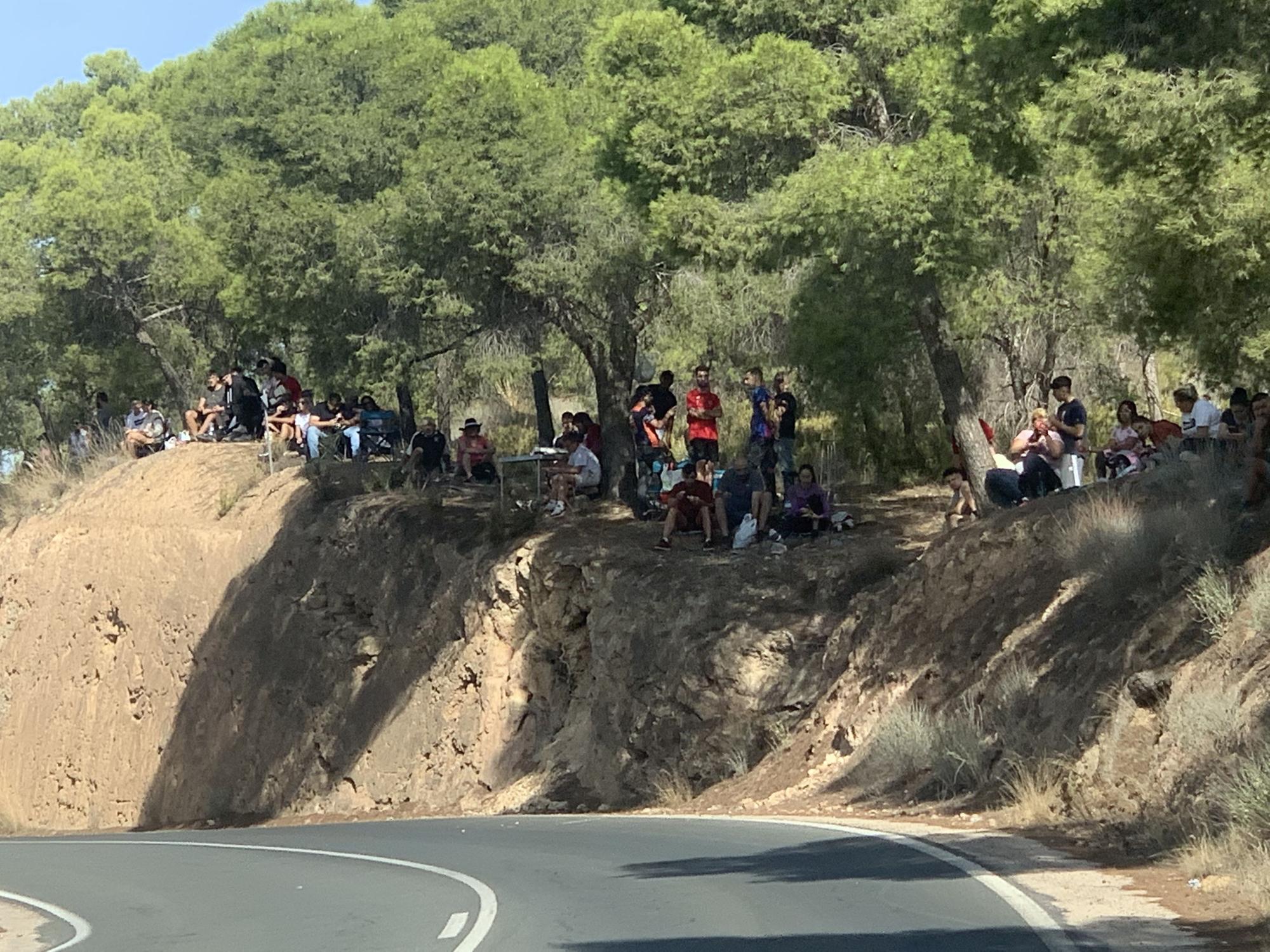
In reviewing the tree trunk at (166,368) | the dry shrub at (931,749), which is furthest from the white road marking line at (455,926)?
the tree trunk at (166,368)

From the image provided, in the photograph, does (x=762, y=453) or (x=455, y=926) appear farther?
(x=762, y=453)

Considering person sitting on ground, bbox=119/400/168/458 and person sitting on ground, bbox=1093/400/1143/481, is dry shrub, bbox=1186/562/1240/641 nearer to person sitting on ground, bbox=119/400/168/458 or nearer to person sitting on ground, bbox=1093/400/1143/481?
person sitting on ground, bbox=1093/400/1143/481

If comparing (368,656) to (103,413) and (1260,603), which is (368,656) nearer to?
(103,413)

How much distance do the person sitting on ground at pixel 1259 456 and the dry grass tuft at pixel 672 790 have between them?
7.51m

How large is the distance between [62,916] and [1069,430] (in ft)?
40.1

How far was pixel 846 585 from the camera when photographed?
24.0 meters

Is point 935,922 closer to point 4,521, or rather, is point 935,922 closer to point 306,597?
point 306,597

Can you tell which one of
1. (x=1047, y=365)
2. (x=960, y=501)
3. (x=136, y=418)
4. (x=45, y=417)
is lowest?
(x=960, y=501)

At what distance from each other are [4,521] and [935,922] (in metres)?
34.9

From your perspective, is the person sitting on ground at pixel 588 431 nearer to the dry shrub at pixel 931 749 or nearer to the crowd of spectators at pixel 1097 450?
the crowd of spectators at pixel 1097 450

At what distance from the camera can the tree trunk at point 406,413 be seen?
35469mm

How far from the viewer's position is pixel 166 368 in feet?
142

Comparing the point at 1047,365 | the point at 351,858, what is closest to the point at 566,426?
the point at 1047,365

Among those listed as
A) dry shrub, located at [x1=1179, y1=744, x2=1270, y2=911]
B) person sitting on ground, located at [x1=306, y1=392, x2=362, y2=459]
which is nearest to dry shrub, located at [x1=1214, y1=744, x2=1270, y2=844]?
dry shrub, located at [x1=1179, y1=744, x2=1270, y2=911]
